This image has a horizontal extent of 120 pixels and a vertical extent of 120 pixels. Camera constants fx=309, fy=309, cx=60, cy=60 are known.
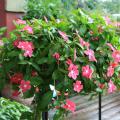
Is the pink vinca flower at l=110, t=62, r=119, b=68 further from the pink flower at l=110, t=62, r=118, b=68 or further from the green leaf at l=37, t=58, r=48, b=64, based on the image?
the green leaf at l=37, t=58, r=48, b=64

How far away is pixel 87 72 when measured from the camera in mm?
1158

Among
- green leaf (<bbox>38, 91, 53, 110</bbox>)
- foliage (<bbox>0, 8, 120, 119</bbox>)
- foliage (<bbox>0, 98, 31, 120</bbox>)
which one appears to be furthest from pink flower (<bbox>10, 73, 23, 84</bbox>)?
foliage (<bbox>0, 98, 31, 120</bbox>)

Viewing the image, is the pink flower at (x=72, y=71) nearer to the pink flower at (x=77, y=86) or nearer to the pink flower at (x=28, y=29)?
the pink flower at (x=77, y=86)

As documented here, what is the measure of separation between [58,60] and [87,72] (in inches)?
4.7

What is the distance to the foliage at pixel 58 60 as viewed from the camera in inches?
44.9

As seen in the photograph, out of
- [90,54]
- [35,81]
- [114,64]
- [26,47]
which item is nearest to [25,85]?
[35,81]

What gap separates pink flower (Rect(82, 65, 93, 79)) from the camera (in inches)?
45.6

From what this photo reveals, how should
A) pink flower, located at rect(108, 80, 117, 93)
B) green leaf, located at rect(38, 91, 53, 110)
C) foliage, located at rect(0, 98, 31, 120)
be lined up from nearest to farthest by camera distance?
green leaf, located at rect(38, 91, 53, 110)
pink flower, located at rect(108, 80, 117, 93)
foliage, located at rect(0, 98, 31, 120)

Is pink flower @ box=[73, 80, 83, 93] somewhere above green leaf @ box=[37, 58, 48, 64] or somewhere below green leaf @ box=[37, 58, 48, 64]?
below

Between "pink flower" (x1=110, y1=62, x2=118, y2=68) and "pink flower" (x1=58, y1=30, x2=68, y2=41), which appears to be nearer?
"pink flower" (x1=58, y1=30, x2=68, y2=41)

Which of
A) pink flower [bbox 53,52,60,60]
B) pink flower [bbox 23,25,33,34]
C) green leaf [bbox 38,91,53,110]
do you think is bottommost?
green leaf [bbox 38,91,53,110]

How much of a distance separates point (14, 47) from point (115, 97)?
9.74 feet


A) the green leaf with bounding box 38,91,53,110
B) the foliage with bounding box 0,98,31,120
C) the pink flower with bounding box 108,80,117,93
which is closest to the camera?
the green leaf with bounding box 38,91,53,110

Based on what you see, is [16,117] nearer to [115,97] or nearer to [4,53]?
[4,53]
